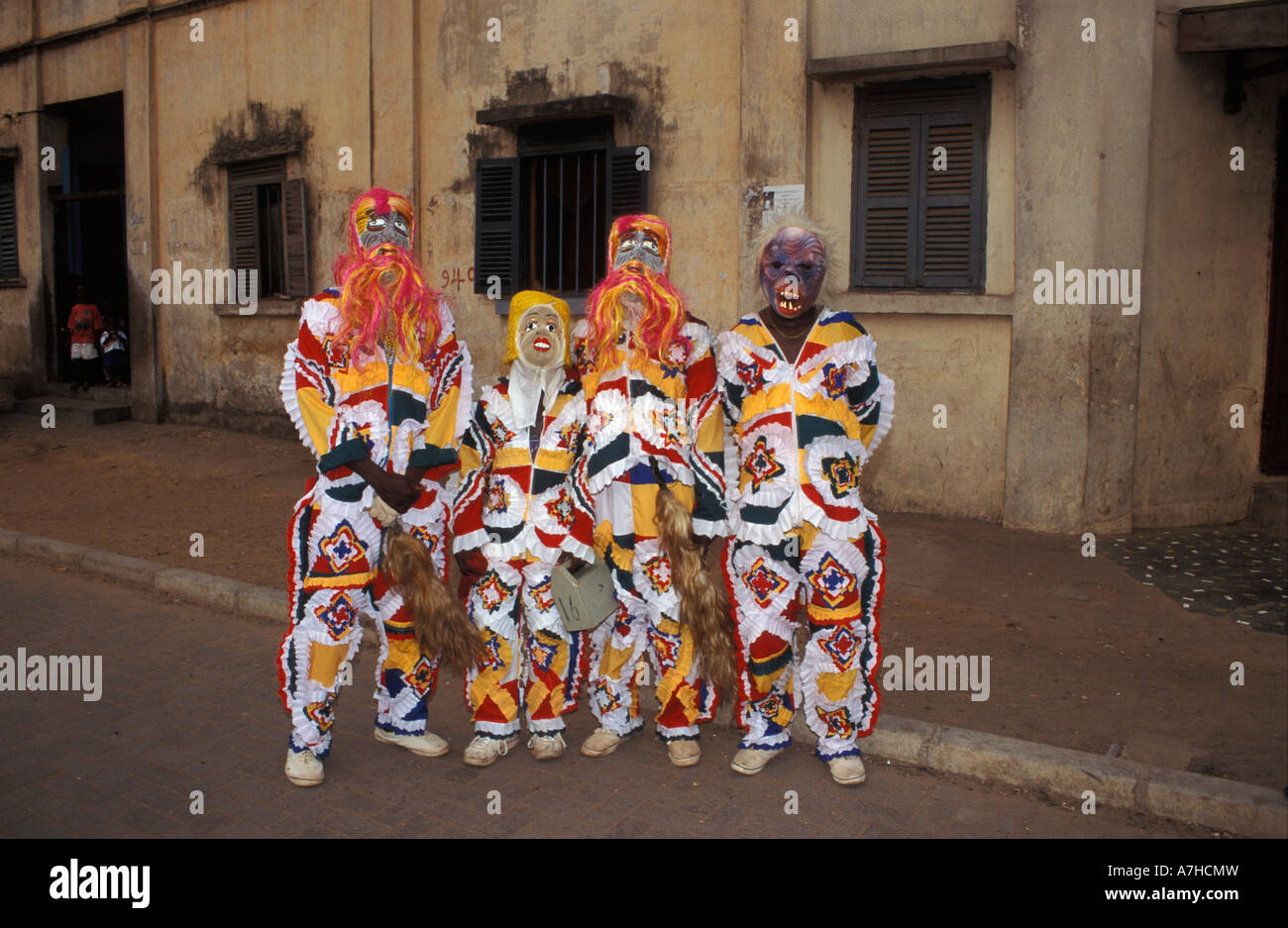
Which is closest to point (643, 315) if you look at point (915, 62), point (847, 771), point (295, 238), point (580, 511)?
point (580, 511)

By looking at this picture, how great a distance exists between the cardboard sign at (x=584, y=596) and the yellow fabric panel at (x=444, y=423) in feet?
2.19

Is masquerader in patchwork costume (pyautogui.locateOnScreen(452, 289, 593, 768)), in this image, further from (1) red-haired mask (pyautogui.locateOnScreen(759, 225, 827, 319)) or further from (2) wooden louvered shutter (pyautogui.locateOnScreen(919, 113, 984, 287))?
(2) wooden louvered shutter (pyautogui.locateOnScreen(919, 113, 984, 287))

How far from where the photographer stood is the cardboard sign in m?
4.08

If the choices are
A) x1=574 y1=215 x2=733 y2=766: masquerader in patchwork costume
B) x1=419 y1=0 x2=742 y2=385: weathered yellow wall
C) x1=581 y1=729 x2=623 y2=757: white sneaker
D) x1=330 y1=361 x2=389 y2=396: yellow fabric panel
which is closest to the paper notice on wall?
x1=419 y1=0 x2=742 y2=385: weathered yellow wall

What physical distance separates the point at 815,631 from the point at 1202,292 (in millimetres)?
5764

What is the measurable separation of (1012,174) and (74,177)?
13674 mm

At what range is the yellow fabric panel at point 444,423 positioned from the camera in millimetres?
4074

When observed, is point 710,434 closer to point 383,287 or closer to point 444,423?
point 444,423

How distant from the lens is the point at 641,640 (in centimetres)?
423

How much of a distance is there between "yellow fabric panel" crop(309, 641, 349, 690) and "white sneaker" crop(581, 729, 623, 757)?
1.07 metres

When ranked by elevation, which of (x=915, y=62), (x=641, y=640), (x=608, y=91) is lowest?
(x=641, y=640)

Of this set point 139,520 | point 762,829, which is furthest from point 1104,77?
point 139,520

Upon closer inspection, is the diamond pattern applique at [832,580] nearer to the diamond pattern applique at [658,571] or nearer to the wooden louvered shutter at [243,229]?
the diamond pattern applique at [658,571]

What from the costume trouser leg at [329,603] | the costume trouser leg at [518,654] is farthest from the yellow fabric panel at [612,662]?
the costume trouser leg at [329,603]
